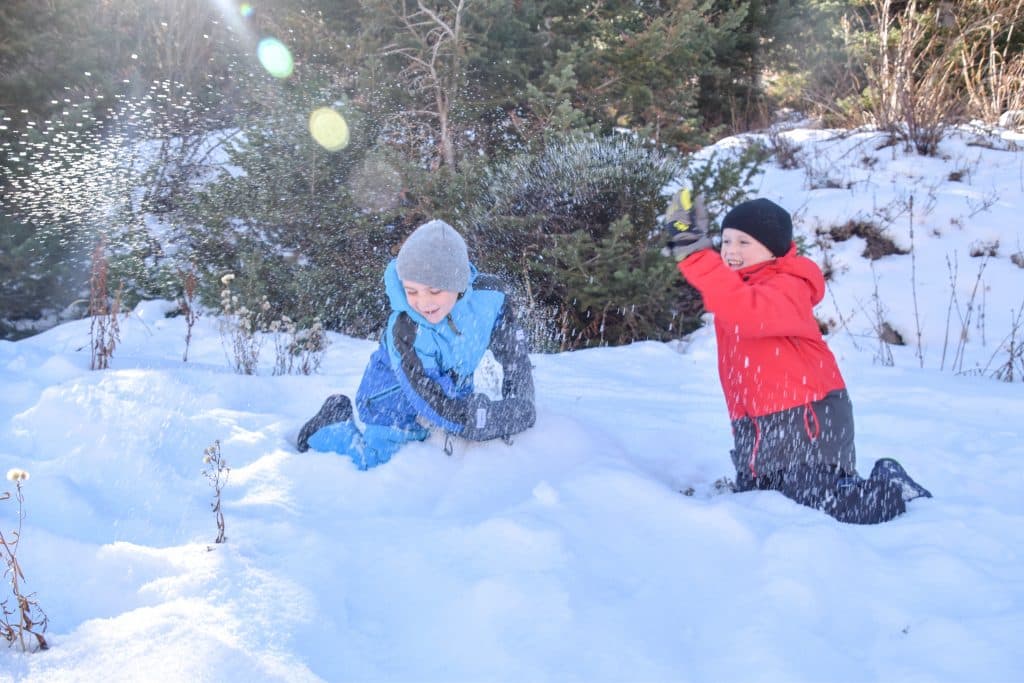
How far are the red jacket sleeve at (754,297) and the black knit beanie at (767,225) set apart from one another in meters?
0.11

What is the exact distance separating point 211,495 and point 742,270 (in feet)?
6.54

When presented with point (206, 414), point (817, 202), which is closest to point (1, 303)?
point (206, 414)

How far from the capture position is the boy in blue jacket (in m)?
2.70

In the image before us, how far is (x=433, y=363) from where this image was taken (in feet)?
9.35

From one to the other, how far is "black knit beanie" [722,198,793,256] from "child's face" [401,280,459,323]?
3.49 feet

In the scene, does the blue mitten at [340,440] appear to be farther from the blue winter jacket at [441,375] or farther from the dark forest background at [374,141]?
the dark forest background at [374,141]

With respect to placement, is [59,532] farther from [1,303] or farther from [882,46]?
[882,46]

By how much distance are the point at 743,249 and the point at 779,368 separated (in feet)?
1.42

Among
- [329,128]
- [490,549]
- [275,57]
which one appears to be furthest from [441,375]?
[275,57]

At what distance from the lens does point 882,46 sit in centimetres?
761

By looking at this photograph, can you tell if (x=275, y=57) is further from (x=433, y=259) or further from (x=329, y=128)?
(x=433, y=259)

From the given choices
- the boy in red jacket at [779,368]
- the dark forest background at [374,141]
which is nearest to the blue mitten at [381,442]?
the boy in red jacket at [779,368]

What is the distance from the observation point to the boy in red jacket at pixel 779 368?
2346 millimetres

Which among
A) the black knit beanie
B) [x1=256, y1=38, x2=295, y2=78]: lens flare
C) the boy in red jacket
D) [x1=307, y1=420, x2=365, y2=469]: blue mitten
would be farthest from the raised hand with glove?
[x1=256, y1=38, x2=295, y2=78]: lens flare
